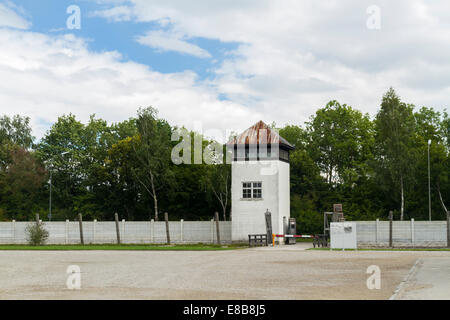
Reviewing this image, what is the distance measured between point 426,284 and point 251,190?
27.5 meters

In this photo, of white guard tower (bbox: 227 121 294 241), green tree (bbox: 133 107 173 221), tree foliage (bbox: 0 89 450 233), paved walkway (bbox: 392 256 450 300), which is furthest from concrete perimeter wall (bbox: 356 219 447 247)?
green tree (bbox: 133 107 173 221)

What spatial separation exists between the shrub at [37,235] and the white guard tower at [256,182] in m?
13.6

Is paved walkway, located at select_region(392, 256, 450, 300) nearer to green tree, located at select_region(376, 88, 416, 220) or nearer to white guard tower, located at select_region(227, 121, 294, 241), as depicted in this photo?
white guard tower, located at select_region(227, 121, 294, 241)

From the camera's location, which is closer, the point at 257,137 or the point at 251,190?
the point at 251,190

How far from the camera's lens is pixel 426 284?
14461 mm

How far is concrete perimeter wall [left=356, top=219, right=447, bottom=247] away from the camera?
125 ft

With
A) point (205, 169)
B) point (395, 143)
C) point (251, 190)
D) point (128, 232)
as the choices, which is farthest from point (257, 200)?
point (205, 169)

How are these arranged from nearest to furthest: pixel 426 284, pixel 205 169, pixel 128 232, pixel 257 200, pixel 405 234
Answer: pixel 426 284 → pixel 405 234 → pixel 257 200 → pixel 128 232 → pixel 205 169

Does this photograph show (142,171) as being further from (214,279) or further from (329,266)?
(214,279)

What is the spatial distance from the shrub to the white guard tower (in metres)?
13.6

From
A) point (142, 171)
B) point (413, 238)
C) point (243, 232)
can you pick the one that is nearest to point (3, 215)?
point (142, 171)

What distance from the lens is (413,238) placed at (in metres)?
38.4

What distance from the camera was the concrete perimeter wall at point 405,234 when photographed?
125 ft

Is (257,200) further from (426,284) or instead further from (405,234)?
(426,284)
